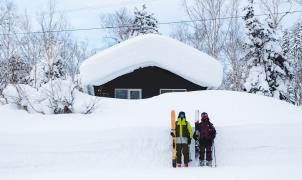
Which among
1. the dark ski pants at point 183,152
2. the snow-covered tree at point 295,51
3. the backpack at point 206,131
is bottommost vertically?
the dark ski pants at point 183,152

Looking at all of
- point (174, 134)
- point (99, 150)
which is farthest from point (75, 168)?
point (174, 134)

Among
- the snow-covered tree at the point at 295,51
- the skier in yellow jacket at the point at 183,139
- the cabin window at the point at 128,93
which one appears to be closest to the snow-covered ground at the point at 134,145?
the skier in yellow jacket at the point at 183,139

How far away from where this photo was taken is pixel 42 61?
35.1 m

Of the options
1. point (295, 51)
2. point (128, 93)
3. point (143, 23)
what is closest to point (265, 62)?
point (128, 93)

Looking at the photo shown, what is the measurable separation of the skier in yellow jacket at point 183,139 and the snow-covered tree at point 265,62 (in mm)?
15434

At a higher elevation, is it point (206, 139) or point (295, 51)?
point (295, 51)

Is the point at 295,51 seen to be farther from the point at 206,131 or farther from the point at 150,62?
the point at 206,131

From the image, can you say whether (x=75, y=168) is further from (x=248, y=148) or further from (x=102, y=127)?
(x=248, y=148)

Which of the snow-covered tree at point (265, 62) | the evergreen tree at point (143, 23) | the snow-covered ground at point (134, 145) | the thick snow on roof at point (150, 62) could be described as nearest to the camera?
the snow-covered ground at point (134, 145)

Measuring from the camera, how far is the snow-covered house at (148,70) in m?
18.7

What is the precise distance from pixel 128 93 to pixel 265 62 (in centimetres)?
1075

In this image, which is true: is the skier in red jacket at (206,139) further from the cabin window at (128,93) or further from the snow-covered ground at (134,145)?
the cabin window at (128,93)

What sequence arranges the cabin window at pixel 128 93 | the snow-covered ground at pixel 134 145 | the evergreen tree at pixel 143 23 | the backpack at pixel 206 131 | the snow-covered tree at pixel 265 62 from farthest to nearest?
the evergreen tree at pixel 143 23 → the snow-covered tree at pixel 265 62 → the cabin window at pixel 128 93 → the backpack at pixel 206 131 → the snow-covered ground at pixel 134 145

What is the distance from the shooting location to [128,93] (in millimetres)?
19578
